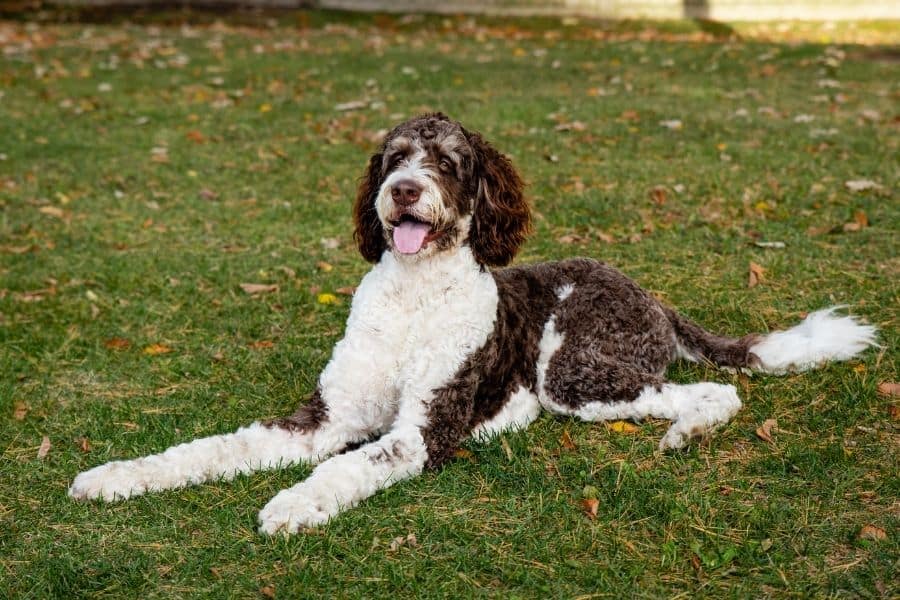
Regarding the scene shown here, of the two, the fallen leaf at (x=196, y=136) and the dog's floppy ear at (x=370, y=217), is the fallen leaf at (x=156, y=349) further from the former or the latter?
the fallen leaf at (x=196, y=136)

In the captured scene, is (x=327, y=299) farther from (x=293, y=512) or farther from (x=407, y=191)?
(x=293, y=512)

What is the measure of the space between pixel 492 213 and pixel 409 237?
52cm

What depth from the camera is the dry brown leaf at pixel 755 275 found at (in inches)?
262

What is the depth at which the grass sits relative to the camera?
12.0 feet

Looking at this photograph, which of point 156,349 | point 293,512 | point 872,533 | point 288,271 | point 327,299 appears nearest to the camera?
point 872,533

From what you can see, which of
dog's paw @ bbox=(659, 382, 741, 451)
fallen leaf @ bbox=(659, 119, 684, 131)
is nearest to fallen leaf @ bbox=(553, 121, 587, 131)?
fallen leaf @ bbox=(659, 119, 684, 131)

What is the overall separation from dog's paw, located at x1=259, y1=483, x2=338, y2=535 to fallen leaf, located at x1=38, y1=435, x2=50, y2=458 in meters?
1.49

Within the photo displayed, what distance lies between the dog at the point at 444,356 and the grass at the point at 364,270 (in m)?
0.13

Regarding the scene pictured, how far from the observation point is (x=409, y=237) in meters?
4.35

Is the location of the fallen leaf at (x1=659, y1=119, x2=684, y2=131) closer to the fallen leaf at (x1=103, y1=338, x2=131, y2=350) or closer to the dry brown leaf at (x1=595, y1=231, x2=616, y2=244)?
the dry brown leaf at (x1=595, y1=231, x2=616, y2=244)

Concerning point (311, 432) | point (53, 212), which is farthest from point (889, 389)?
A: point (53, 212)

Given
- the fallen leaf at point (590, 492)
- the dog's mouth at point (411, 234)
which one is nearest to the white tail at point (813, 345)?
the fallen leaf at point (590, 492)

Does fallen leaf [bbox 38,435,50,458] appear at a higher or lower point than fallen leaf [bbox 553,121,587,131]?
lower

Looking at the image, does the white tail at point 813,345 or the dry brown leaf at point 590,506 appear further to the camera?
the white tail at point 813,345
